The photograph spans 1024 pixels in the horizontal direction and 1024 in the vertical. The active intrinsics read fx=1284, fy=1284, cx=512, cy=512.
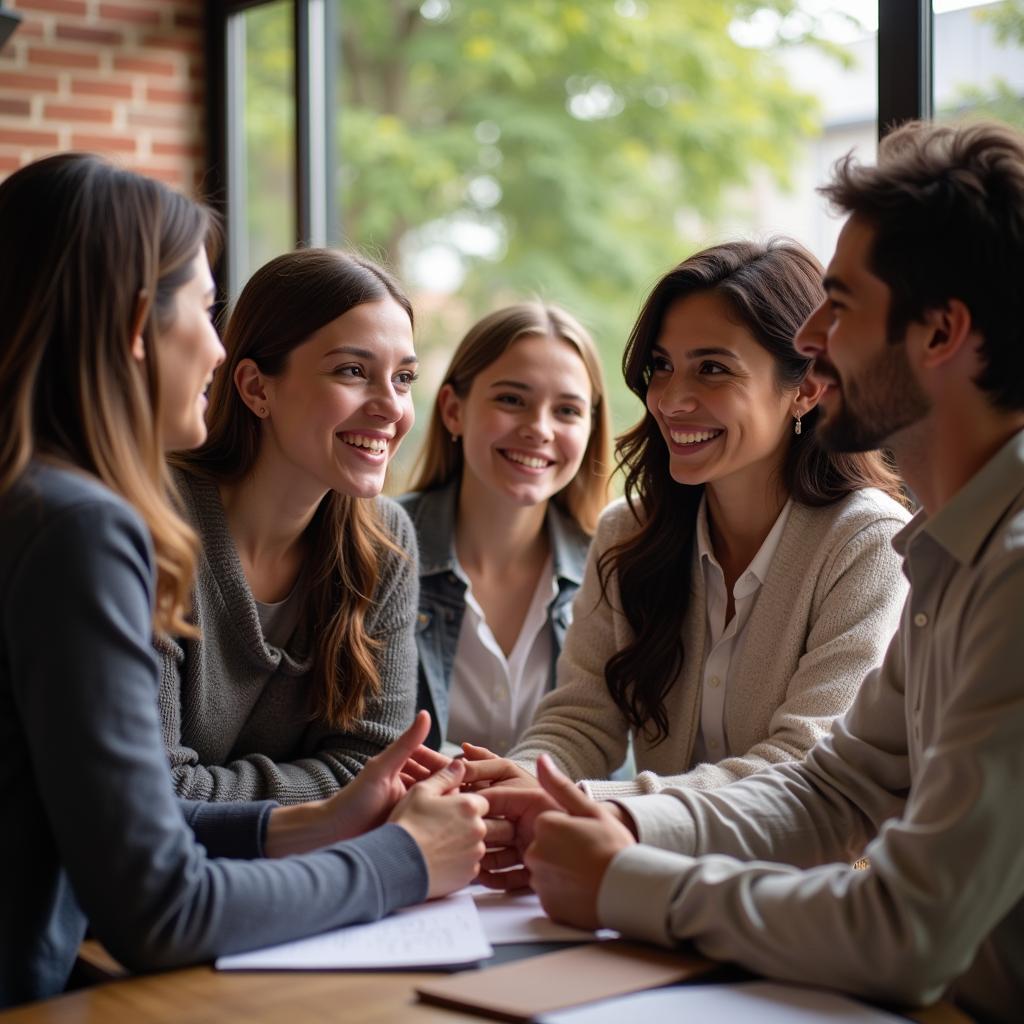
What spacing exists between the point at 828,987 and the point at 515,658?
1500 millimetres

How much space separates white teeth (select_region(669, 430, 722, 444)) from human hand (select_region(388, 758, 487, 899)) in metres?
0.82

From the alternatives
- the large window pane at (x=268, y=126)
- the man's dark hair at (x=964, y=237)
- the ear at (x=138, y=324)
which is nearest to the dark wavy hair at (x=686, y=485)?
the man's dark hair at (x=964, y=237)

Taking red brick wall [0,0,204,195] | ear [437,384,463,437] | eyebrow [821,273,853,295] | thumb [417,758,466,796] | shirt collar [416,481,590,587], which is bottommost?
thumb [417,758,466,796]

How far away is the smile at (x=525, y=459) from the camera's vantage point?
8.96 feet

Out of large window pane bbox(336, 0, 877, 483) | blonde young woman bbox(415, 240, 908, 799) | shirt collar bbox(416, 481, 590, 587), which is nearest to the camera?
blonde young woman bbox(415, 240, 908, 799)

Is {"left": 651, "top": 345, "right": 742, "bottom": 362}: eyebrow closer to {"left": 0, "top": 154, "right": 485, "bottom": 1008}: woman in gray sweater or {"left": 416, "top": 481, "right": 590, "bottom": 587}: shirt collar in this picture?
{"left": 416, "top": 481, "right": 590, "bottom": 587}: shirt collar

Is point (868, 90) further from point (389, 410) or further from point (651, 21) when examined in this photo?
point (389, 410)

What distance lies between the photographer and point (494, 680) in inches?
106

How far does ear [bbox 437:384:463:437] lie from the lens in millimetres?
2887

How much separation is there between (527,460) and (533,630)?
36cm

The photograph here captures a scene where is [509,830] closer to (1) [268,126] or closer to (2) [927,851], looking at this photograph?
(2) [927,851]

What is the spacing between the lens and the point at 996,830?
3.93 ft

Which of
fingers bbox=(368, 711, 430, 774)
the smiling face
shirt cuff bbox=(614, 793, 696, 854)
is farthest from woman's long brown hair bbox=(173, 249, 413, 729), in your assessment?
the smiling face

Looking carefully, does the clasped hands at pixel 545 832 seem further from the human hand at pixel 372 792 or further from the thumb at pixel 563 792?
the human hand at pixel 372 792
